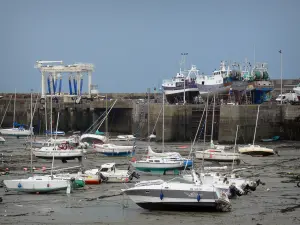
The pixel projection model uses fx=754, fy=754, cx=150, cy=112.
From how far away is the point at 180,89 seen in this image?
3066 inches

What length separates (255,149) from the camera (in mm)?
51281

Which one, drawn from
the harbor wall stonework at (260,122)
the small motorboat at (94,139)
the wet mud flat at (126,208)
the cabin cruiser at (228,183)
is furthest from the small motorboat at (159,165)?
the harbor wall stonework at (260,122)

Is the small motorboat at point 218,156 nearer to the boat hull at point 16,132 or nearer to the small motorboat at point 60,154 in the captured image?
the small motorboat at point 60,154

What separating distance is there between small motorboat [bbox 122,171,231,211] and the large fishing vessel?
159ft

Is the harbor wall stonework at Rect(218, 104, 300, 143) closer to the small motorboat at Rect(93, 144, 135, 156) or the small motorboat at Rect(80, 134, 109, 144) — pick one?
the small motorboat at Rect(80, 134, 109, 144)

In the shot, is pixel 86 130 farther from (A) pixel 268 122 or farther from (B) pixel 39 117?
(A) pixel 268 122

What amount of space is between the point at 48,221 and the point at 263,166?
2097 centimetres

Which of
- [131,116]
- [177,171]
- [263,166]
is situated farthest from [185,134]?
[177,171]

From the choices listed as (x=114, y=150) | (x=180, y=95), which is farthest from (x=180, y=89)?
(x=114, y=150)

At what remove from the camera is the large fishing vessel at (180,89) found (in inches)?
3054

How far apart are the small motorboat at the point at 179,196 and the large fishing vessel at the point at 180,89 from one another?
159 ft

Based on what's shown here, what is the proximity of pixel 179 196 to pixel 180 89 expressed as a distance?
164 ft

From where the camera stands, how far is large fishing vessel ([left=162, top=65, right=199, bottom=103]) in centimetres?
7756

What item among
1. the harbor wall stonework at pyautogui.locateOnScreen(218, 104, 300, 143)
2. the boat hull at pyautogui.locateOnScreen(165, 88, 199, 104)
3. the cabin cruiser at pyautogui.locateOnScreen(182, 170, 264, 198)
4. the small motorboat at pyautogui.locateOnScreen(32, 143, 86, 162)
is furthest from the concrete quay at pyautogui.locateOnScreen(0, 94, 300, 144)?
the cabin cruiser at pyautogui.locateOnScreen(182, 170, 264, 198)
